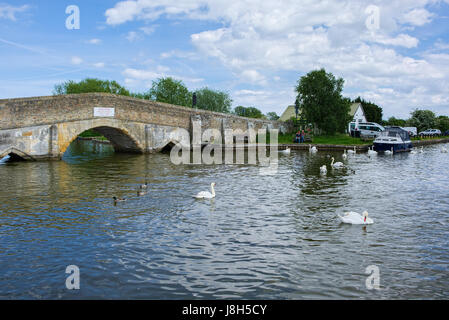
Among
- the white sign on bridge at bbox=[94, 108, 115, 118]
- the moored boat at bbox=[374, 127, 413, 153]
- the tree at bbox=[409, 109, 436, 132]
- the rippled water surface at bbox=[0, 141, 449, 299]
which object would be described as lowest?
the rippled water surface at bbox=[0, 141, 449, 299]

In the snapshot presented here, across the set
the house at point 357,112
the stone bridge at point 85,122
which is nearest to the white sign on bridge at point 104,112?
the stone bridge at point 85,122

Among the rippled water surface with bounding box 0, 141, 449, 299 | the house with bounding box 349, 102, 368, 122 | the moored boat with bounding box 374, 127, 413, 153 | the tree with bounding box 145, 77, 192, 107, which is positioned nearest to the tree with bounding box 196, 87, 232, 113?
the tree with bounding box 145, 77, 192, 107

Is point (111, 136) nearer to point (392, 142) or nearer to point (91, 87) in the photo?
point (392, 142)

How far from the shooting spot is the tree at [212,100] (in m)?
87.5

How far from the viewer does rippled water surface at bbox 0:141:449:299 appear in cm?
725

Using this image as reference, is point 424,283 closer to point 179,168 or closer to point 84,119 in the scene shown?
point 179,168

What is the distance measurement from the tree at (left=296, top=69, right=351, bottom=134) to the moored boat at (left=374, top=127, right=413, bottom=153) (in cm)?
1082

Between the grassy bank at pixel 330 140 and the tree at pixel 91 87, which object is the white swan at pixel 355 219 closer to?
the grassy bank at pixel 330 140

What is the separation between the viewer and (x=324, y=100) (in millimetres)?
52156

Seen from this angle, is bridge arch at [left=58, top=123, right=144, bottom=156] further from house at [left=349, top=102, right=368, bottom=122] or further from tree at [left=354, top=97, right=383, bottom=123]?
tree at [left=354, top=97, right=383, bottom=123]

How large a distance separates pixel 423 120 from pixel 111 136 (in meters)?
70.0

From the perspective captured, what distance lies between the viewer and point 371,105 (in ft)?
273

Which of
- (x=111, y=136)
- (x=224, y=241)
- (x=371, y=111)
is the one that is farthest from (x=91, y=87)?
(x=224, y=241)

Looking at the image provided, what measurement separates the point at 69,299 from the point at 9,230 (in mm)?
5172
